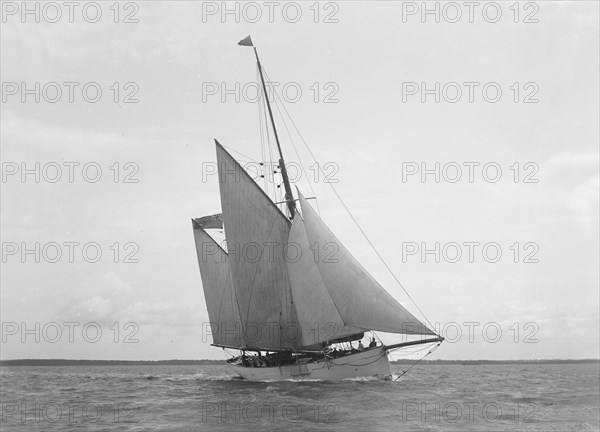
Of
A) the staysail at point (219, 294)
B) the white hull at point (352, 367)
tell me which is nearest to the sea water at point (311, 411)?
the white hull at point (352, 367)

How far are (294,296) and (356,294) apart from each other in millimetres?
5021

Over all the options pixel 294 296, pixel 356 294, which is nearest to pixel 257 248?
pixel 294 296

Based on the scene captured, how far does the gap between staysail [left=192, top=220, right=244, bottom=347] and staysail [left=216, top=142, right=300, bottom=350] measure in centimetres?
778

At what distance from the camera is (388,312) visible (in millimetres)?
41219

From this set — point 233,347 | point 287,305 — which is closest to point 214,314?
point 233,347

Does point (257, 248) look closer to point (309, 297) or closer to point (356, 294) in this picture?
point (309, 297)

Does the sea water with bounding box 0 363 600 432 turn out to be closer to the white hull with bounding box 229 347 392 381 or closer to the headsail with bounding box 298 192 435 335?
the white hull with bounding box 229 347 392 381

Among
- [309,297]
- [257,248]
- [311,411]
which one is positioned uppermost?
[257,248]

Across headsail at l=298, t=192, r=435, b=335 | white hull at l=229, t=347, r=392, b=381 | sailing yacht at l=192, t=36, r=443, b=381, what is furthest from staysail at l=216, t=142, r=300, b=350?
headsail at l=298, t=192, r=435, b=335

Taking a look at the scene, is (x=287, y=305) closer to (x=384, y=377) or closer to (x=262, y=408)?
(x=384, y=377)

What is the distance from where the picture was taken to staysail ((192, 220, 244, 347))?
56344 mm

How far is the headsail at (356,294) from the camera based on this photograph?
41.0 m

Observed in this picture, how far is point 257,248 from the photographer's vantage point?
1868 inches

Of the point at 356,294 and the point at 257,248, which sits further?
the point at 257,248
